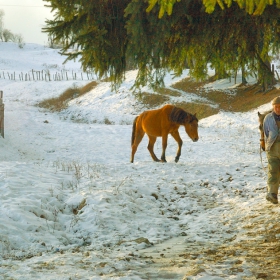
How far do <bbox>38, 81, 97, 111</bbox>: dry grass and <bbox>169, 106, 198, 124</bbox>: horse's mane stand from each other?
25317 millimetres

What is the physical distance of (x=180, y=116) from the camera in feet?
37.8

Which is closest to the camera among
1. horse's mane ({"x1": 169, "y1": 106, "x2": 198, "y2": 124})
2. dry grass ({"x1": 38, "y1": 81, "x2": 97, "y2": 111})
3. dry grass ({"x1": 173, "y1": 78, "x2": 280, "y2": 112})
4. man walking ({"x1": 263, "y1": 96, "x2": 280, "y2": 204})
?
man walking ({"x1": 263, "y1": 96, "x2": 280, "y2": 204})

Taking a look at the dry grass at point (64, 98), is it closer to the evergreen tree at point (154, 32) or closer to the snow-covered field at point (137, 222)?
the snow-covered field at point (137, 222)

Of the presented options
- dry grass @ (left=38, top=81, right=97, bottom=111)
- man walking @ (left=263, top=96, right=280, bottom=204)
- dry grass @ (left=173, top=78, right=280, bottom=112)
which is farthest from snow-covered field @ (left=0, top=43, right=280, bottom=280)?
dry grass @ (left=38, top=81, right=97, bottom=111)

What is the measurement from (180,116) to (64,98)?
30.1m

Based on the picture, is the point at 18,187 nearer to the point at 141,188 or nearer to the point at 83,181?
the point at 83,181

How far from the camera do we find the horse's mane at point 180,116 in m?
11.5

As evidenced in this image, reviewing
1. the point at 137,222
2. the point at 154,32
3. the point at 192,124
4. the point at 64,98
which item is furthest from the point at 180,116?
the point at 64,98

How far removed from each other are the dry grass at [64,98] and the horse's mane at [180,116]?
83.1ft

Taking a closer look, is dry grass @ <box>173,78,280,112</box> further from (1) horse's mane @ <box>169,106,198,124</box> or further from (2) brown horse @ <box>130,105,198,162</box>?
(1) horse's mane @ <box>169,106,198,124</box>

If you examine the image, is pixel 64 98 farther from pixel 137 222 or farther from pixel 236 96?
pixel 137 222

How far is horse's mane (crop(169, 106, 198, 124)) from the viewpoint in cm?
1151

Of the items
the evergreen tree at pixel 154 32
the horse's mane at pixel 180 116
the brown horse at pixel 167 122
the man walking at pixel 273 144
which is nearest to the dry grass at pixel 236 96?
the brown horse at pixel 167 122

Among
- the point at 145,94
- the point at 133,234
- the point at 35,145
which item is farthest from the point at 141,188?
the point at 145,94
